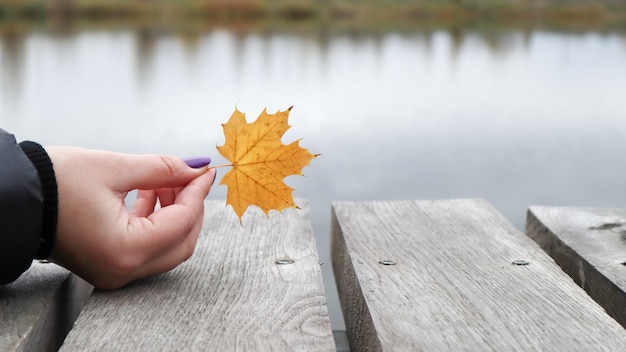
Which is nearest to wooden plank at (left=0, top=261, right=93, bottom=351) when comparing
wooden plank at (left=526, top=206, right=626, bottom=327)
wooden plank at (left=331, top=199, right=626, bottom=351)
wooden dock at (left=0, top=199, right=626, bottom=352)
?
wooden dock at (left=0, top=199, right=626, bottom=352)

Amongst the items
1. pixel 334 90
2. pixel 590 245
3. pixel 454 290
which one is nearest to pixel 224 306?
pixel 454 290

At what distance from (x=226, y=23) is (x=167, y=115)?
17.0 m

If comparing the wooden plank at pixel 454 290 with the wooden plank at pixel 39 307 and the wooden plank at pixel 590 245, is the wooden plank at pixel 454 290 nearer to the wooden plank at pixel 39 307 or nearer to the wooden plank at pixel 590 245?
the wooden plank at pixel 590 245

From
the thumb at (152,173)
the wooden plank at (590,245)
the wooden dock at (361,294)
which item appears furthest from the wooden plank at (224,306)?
the wooden plank at (590,245)

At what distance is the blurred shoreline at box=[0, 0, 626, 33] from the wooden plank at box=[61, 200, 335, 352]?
19900 mm

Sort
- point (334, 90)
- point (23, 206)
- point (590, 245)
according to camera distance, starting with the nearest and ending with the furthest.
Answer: point (23, 206), point (590, 245), point (334, 90)

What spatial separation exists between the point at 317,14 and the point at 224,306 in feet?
83.3

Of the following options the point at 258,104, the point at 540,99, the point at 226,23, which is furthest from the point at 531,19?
the point at 258,104

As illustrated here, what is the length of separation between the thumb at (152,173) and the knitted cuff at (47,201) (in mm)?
75

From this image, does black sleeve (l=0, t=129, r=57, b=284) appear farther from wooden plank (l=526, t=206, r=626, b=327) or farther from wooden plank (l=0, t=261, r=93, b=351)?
wooden plank (l=526, t=206, r=626, b=327)

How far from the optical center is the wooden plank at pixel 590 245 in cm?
101

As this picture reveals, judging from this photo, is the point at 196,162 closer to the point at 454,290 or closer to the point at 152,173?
the point at 152,173

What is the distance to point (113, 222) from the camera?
88 cm

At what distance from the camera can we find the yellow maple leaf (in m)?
1.01
